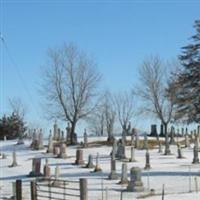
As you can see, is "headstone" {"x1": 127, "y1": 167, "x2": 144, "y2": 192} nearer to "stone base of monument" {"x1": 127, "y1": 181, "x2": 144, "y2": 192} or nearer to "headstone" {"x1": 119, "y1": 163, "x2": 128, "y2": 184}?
"stone base of monument" {"x1": 127, "y1": 181, "x2": 144, "y2": 192}

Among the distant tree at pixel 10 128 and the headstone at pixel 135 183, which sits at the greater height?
the distant tree at pixel 10 128

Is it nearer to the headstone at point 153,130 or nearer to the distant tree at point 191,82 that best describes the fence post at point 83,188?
the distant tree at point 191,82

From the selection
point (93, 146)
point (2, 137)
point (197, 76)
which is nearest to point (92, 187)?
point (197, 76)

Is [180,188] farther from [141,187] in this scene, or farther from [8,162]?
[8,162]

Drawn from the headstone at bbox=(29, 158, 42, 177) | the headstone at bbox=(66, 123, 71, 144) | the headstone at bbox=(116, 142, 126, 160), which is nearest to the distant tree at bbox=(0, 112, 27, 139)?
the headstone at bbox=(66, 123, 71, 144)

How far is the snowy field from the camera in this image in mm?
25766

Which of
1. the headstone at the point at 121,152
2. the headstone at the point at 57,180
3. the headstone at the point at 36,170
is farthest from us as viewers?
the headstone at the point at 121,152

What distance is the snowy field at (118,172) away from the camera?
25766mm

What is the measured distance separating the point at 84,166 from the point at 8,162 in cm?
716

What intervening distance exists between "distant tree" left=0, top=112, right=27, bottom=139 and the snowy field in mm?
22635

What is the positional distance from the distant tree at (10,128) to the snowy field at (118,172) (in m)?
22.6

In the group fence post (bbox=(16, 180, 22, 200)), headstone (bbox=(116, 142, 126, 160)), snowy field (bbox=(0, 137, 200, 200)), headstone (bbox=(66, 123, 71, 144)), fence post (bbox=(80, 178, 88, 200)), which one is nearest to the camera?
fence post (bbox=(80, 178, 88, 200))

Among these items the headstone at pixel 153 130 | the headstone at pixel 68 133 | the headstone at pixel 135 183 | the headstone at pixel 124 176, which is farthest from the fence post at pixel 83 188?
the headstone at pixel 153 130

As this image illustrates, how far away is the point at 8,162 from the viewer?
44.2m
